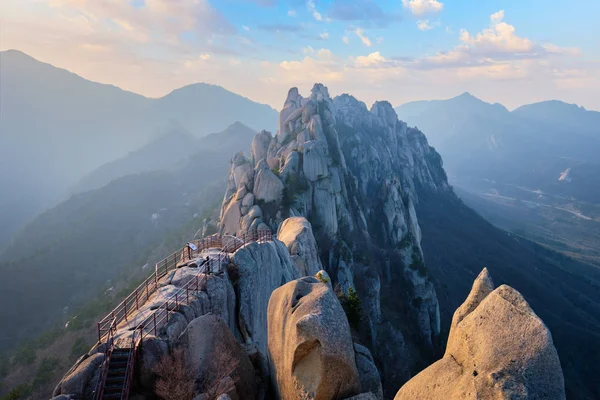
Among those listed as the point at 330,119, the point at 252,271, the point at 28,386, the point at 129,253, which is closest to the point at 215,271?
the point at 252,271

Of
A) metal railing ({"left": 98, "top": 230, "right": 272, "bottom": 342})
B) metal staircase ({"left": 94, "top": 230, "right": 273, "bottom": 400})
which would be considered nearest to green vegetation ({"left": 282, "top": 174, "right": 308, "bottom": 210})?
metal railing ({"left": 98, "top": 230, "right": 272, "bottom": 342})

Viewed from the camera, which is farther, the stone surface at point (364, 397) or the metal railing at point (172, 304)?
the metal railing at point (172, 304)

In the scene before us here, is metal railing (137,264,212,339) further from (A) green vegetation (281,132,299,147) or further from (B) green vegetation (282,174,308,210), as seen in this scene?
(A) green vegetation (281,132,299,147)

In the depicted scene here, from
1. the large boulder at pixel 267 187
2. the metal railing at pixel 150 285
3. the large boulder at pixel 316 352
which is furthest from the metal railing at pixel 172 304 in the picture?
the large boulder at pixel 267 187

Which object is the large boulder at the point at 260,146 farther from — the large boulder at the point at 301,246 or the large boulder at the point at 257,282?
the large boulder at the point at 257,282

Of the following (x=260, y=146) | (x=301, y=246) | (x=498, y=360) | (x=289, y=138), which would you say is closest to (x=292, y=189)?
(x=301, y=246)

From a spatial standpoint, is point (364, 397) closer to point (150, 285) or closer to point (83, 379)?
point (83, 379)
